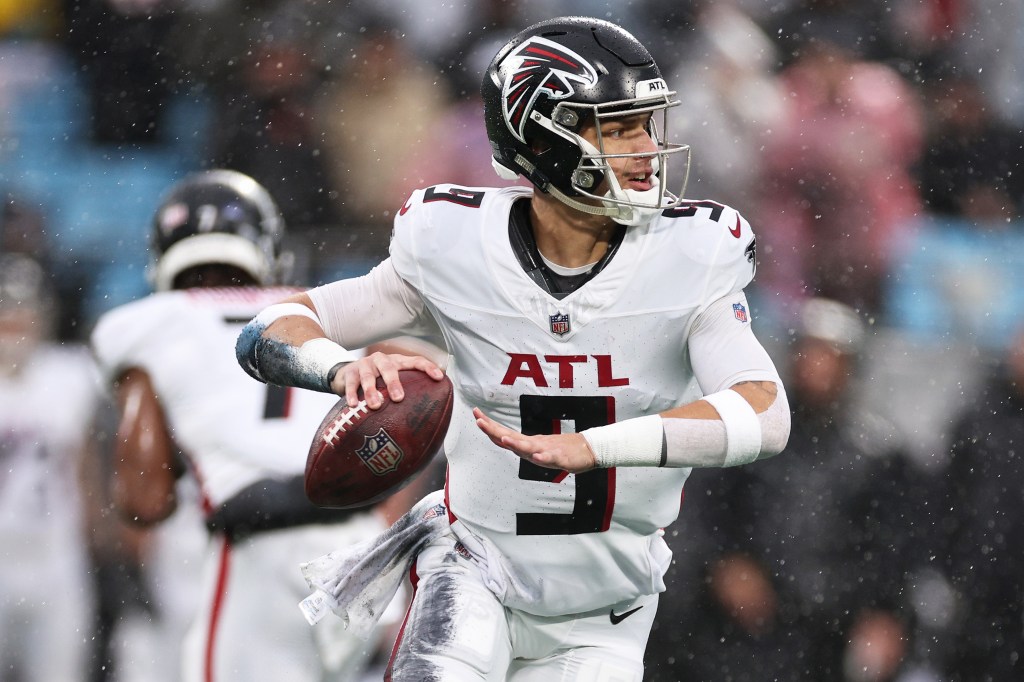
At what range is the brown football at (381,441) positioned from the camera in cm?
213

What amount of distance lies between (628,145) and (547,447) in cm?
68

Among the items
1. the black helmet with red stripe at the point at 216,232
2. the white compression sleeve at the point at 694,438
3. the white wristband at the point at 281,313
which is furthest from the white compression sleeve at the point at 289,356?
the black helmet with red stripe at the point at 216,232

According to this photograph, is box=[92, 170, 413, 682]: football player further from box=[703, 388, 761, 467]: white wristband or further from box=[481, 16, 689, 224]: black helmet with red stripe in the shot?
box=[703, 388, 761, 467]: white wristband

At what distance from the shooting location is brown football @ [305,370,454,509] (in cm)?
213

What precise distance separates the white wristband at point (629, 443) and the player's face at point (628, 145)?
500 millimetres

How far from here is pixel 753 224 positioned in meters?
5.09

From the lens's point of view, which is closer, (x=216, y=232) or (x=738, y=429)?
(x=738, y=429)

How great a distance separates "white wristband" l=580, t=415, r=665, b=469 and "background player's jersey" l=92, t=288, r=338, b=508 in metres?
1.62

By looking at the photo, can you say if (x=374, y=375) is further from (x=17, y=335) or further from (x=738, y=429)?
(x=17, y=335)

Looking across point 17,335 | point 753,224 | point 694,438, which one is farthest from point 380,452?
point 17,335

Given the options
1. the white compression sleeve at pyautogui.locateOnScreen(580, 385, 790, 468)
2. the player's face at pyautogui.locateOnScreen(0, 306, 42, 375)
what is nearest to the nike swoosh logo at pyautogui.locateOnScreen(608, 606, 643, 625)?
the white compression sleeve at pyautogui.locateOnScreen(580, 385, 790, 468)

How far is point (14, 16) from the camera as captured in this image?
5.68 m

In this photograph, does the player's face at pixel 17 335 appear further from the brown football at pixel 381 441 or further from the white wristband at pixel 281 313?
the brown football at pixel 381 441

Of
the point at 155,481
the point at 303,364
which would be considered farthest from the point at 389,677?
the point at 155,481
